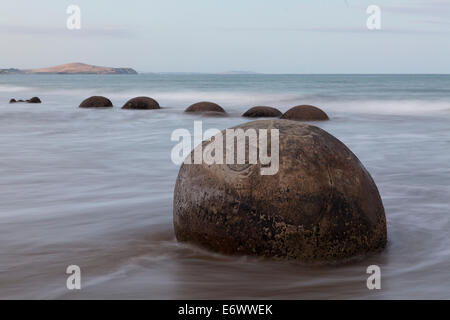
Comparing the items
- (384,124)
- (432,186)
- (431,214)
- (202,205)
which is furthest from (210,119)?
(202,205)

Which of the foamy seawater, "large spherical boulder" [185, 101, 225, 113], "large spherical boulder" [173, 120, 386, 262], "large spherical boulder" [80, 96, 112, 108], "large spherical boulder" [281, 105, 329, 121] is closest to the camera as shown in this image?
the foamy seawater

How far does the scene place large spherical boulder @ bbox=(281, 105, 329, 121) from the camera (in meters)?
17.8

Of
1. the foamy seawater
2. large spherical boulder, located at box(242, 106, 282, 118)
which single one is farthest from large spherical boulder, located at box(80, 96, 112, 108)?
the foamy seawater

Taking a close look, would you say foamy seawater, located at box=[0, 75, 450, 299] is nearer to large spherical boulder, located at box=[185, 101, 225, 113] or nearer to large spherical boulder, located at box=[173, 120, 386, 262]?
large spherical boulder, located at box=[173, 120, 386, 262]

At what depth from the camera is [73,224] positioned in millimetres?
5500

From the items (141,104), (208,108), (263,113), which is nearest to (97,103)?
(141,104)

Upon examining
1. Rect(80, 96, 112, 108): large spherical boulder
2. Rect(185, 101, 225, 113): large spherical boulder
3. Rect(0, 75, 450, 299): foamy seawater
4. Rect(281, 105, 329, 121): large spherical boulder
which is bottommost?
Rect(0, 75, 450, 299): foamy seawater

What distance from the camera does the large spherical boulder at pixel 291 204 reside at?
13.9ft

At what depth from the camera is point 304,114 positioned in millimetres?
18125

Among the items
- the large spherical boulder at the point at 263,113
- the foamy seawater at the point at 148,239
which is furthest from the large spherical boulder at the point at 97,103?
the foamy seawater at the point at 148,239

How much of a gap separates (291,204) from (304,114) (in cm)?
1414

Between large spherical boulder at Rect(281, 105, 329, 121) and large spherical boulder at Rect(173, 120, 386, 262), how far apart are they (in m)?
13.1
